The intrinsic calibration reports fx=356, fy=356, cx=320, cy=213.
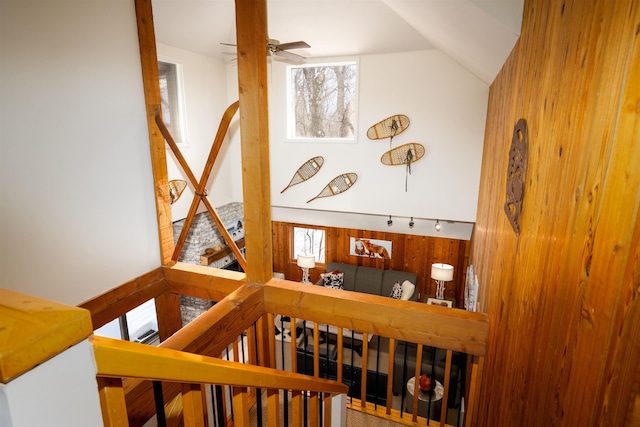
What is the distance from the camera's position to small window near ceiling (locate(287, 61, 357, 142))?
6402 millimetres

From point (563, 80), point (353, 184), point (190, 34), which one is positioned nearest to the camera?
point (563, 80)

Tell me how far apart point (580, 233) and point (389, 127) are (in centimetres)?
541

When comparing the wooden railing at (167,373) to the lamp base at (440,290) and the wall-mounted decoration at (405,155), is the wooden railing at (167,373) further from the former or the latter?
the lamp base at (440,290)

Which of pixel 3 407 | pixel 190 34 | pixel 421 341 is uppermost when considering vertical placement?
pixel 190 34

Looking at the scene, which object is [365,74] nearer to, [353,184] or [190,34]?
[353,184]

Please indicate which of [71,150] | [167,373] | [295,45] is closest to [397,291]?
[295,45]

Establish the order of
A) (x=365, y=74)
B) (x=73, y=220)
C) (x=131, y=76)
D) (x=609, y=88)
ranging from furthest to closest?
(x=365, y=74) < (x=131, y=76) < (x=73, y=220) < (x=609, y=88)

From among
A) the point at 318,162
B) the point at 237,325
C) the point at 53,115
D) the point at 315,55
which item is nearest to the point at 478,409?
the point at 237,325

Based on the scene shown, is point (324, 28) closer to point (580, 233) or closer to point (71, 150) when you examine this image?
point (71, 150)

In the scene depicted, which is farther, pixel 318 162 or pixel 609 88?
pixel 318 162

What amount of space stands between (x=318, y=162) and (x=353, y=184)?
30.6 inches

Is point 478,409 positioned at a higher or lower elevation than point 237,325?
lower

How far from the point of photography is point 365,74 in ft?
19.8

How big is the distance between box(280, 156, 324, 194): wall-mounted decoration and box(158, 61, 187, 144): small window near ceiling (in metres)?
2.10
